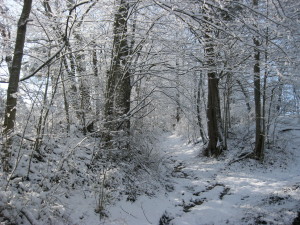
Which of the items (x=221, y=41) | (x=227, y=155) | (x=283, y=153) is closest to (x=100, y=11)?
(x=221, y=41)

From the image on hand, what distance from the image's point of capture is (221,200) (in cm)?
579

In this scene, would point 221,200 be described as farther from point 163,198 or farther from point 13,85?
point 13,85

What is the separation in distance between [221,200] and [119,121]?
333 centimetres

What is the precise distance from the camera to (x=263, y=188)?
6328 mm

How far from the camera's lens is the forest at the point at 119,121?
3.48 metres

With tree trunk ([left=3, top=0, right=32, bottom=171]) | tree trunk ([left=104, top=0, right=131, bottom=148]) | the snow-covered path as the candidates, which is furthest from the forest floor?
tree trunk ([left=3, top=0, right=32, bottom=171])

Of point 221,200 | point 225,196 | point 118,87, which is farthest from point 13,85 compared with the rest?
point 225,196

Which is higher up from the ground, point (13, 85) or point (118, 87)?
point (118, 87)

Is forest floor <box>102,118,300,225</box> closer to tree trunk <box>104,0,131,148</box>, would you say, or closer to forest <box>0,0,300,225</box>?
forest <box>0,0,300,225</box>

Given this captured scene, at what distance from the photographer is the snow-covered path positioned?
4512 mm

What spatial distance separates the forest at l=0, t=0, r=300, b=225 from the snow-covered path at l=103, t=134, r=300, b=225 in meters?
0.03

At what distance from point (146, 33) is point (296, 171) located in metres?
7.46

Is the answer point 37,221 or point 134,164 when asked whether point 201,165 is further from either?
point 37,221

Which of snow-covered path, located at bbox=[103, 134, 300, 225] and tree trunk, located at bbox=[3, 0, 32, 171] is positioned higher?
tree trunk, located at bbox=[3, 0, 32, 171]
